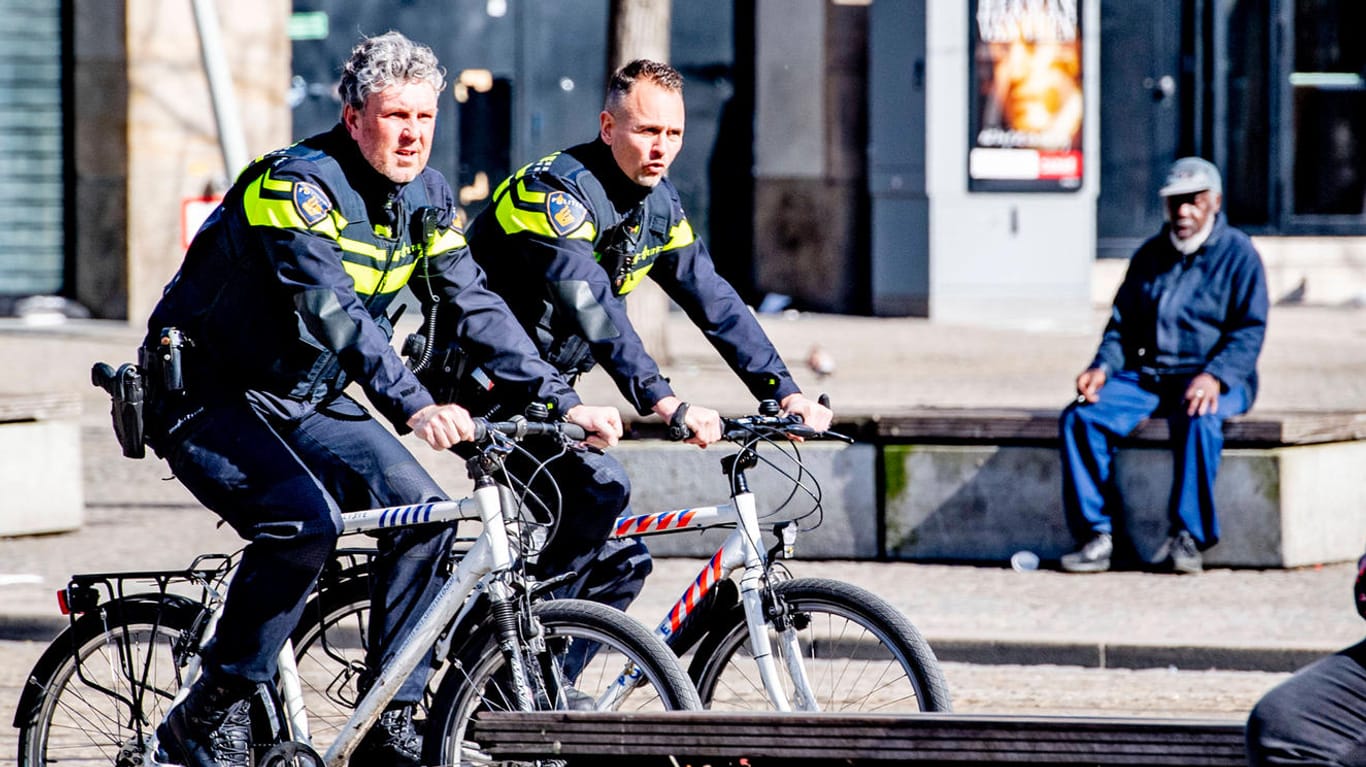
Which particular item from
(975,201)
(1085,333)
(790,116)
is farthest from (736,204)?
(1085,333)

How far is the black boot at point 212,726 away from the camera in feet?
14.4

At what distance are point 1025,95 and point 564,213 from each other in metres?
13.8

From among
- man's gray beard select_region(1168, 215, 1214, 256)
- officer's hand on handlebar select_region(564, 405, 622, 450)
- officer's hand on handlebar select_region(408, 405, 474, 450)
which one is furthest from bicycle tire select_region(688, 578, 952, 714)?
man's gray beard select_region(1168, 215, 1214, 256)

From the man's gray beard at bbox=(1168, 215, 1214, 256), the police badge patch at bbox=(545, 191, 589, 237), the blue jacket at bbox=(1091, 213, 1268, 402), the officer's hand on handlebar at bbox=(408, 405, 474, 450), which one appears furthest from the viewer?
the man's gray beard at bbox=(1168, 215, 1214, 256)

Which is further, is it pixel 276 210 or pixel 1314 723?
pixel 276 210

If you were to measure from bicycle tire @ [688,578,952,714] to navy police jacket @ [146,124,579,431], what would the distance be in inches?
24.9

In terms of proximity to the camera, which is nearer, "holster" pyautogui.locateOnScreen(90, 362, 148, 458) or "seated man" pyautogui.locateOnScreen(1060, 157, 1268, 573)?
"holster" pyautogui.locateOnScreen(90, 362, 148, 458)

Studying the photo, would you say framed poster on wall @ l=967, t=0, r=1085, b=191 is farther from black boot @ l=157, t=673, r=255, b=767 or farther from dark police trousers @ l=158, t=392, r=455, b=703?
black boot @ l=157, t=673, r=255, b=767

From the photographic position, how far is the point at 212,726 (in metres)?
4.41

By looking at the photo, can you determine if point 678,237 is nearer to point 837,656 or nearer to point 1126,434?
point 837,656

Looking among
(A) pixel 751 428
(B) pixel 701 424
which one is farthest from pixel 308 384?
(A) pixel 751 428

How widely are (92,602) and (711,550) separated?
4064 millimetres

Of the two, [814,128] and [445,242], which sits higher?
[814,128]

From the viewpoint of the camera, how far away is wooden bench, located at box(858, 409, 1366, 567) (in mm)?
8031
